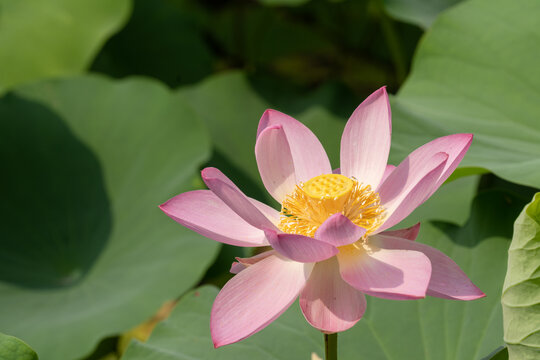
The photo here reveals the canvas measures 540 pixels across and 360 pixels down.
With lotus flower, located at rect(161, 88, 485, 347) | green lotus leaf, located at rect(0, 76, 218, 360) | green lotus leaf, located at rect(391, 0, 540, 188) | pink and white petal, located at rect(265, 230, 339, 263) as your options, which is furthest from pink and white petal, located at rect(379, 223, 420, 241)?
green lotus leaf, located at rect(0, 76, 218, 360)

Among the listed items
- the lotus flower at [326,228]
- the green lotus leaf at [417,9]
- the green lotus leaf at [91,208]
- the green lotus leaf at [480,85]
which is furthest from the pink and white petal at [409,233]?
the green lotus leaf at [417,9]

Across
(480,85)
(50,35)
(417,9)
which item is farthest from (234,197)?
(50,35)

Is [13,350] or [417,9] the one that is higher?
[417,9]

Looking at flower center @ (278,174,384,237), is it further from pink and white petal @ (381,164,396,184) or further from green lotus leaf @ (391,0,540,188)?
green lotus leaf @ (391,0,540,188)

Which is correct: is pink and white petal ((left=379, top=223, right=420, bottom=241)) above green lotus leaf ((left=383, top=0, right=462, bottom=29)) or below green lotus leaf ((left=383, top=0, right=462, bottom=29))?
above

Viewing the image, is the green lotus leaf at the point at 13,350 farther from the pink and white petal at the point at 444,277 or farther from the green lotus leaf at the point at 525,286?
the green lotus leaf at the point at 525,286

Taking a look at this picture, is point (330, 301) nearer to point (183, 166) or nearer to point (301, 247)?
point (301, 247)
